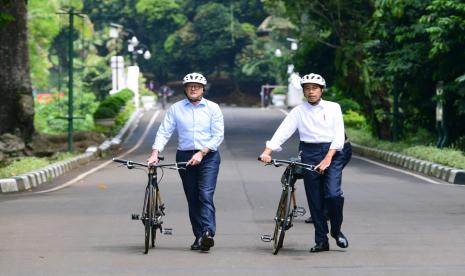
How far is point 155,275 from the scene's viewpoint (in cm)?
1040

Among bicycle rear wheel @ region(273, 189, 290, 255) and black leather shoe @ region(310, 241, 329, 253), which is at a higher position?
bicycle rear wheel @ region(273, 189, 290, 255)

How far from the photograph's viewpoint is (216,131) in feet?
40.3

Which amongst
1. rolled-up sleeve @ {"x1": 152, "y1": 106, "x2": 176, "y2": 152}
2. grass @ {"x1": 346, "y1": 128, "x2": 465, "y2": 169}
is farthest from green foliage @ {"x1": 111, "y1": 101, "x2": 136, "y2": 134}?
rolled-up sleeve @ {"x1": 152, "y1": 106, "x2": 176, "y2": 152}

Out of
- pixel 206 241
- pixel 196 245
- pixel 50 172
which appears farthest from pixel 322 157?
pixel 50 172

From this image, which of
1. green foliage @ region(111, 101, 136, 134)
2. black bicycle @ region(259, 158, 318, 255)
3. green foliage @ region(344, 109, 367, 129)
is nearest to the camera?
black bicycle @ region(259, 158, 318, 255)

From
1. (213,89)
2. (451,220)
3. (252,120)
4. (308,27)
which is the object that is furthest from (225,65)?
(451,220)

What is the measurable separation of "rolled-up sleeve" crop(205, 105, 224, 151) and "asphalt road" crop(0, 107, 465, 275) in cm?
103

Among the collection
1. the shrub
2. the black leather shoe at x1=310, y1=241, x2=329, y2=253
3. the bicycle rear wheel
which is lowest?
the shrub

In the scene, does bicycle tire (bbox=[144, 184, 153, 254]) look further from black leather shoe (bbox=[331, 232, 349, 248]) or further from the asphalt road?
black leather shoe (bbox=[331, 232, 349, 248])

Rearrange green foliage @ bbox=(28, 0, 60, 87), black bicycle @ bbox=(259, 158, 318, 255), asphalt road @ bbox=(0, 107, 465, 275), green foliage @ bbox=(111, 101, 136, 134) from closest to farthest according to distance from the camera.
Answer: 1. asphalt road @ bbox=(0, 107, 465, 275)
2. black bicycle @ bbox=(259, 158, 318, 255)
3. green foliage @ bbox=(111, 101, 136, 134)
4. green foliage @ bbox=(28, 0, 60, 87)

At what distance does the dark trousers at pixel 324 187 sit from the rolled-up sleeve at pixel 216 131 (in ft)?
2.76

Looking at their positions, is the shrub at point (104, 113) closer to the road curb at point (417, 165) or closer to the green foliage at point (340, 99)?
the green foliage at point (340, 99)

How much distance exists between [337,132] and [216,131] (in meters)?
1.20

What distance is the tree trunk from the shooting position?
99.4 ft
